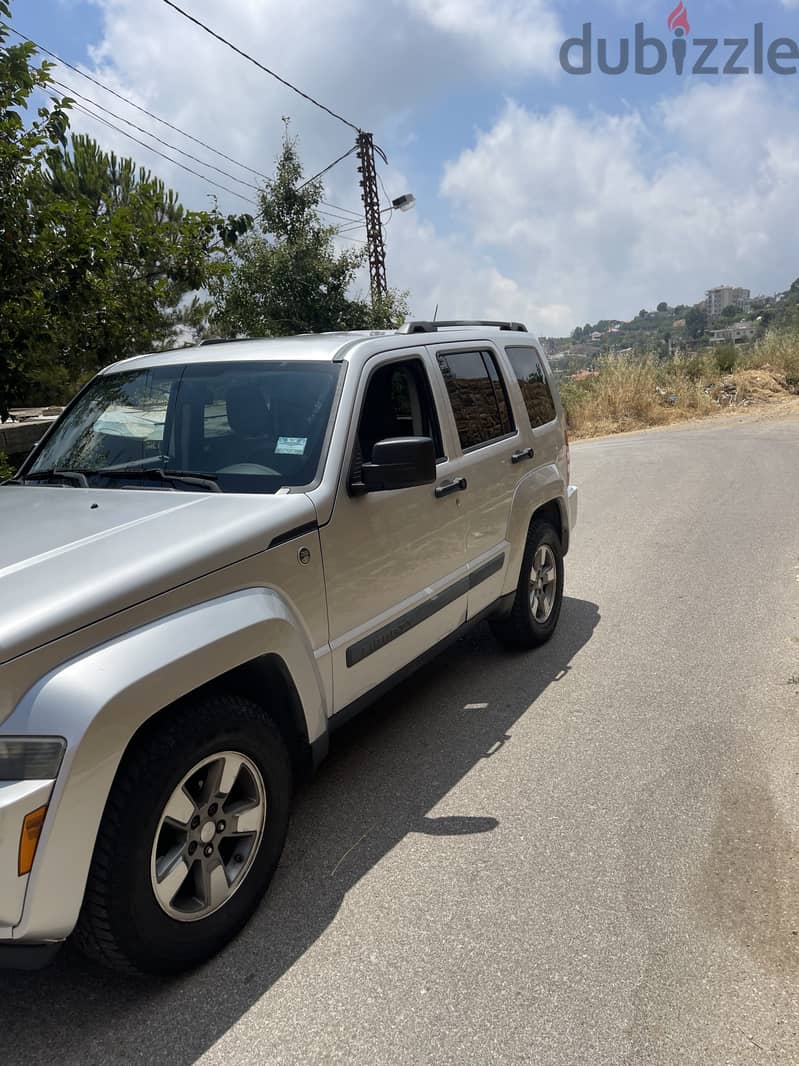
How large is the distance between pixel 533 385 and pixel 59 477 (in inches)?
118

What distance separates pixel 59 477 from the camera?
364cm

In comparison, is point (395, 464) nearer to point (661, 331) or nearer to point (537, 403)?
point (537, 403)

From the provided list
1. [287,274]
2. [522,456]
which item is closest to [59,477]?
[522,456]

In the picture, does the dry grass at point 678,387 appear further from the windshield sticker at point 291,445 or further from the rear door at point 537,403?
the windshield sticker at point 291,445

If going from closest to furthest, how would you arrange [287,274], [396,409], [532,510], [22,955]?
1. [22,955]
2. [396,409]
3. [532,510]
4. [287,274]

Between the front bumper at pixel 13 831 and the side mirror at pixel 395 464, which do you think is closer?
the front bumper at pixel 13 831

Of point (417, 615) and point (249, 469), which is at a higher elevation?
point (249, 469)

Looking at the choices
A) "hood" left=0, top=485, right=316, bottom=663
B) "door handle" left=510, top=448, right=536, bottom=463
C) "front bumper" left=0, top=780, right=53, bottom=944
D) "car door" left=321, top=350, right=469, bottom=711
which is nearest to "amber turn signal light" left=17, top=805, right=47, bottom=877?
"front bumper" left=0, top=780, right=53, bottom=944

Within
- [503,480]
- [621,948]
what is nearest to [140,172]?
[503,480]

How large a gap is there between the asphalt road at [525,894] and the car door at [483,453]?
0.73m

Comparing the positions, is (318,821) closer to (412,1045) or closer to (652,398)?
(412,1045)

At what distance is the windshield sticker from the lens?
334cm

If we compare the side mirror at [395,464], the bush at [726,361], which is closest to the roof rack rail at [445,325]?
the side mirror at [395,464]

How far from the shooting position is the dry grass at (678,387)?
20.7 m
